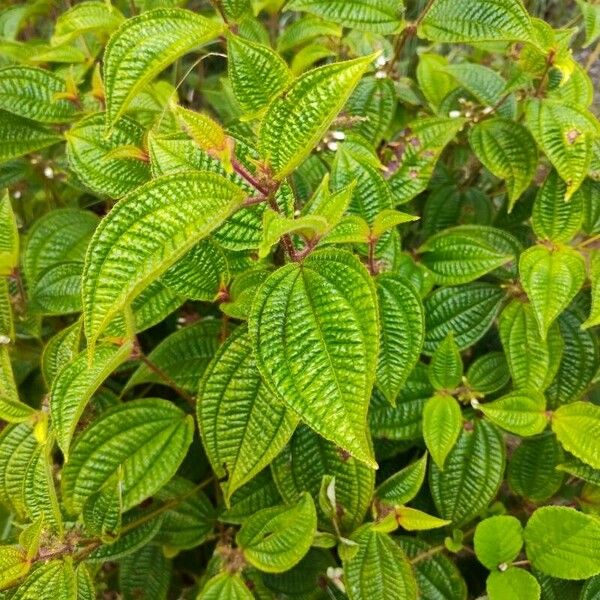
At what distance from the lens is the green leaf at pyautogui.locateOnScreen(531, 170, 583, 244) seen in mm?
1006

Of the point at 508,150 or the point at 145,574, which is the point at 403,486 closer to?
the point at 145,574

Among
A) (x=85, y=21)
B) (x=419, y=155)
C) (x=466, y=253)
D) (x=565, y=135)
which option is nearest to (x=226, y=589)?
(x=466, y=253)

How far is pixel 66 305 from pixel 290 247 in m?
0.48

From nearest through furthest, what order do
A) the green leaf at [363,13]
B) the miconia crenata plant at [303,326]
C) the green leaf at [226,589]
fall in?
1. the miconia crenata plant at [303,326]
2. the green leaf at [226,589]
3. the green leaf at [363,13]

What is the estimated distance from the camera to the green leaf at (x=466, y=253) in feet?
3.24

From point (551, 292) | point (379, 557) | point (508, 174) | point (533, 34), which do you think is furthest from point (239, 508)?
point (533, 34)

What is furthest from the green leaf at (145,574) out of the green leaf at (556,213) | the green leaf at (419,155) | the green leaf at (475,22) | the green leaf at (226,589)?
the green leaf at (475,22)

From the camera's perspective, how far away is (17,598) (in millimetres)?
792

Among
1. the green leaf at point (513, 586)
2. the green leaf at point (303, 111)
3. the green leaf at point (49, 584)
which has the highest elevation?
the green leaf at point (303, 111)

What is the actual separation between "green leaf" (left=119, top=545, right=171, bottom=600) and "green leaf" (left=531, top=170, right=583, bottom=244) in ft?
2.65

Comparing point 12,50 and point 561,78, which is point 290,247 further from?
point 12,50

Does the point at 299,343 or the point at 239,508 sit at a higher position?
the point at 299,343

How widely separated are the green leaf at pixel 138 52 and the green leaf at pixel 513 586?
771 mm

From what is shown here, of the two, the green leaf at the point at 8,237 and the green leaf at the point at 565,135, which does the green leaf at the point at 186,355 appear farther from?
the green leaf at the point at 565,135
